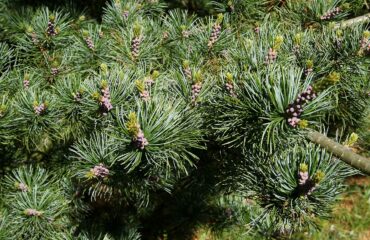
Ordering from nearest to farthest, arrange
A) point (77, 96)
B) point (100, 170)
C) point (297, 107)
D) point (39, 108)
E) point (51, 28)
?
point (297, 107)
point (100, 170)
point (77, 96)
point (39, 108)
point (51, 28)

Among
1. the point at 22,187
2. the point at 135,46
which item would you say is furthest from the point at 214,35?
the point at 22,187

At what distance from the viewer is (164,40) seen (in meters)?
1.55

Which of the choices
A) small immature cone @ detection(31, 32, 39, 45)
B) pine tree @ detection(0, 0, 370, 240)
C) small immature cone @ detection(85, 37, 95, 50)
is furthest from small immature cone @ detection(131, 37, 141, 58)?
small immature cone @ detection(31, 32, 39, 45)

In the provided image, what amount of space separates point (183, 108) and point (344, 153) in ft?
1.26

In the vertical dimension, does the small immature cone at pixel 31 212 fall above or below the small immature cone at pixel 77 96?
below

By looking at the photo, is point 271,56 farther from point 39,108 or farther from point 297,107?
point 39,108

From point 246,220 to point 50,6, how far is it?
4.71 feet

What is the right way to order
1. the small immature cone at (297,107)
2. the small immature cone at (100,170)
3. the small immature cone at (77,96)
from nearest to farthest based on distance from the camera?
the small immature cone at (297,107), the small immature cone at (100,170), the small immature cone at (77,96)

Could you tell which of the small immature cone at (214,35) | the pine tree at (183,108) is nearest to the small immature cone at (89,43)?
the pine tree at (183,108)

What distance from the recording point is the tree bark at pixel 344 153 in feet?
2.99

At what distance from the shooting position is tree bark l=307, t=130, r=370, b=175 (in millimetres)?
911

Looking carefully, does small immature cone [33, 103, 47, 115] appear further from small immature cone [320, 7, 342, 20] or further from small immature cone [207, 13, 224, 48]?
small immature cone [320, 7, 342, 20]

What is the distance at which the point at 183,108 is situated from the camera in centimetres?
106

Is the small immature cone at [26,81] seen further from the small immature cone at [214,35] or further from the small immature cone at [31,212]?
the small immature cone at [214,35]
